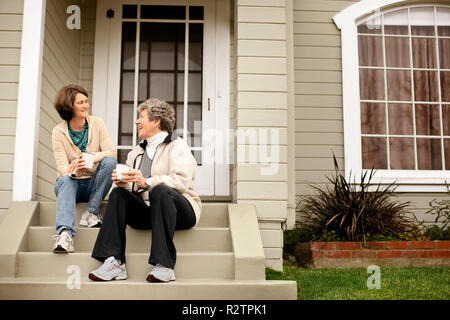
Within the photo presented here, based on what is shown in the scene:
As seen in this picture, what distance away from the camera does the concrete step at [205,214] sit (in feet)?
12.6

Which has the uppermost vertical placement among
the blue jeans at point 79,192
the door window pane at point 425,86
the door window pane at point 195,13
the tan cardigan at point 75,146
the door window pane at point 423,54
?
the door window pane at point 195,13

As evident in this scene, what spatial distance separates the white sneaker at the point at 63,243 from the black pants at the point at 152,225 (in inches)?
12.1

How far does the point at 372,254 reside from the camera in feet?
14.2

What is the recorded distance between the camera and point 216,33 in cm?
521

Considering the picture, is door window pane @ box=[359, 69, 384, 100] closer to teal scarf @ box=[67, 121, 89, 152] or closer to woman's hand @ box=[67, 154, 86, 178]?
teal scarf @ box=[67, 121, 89, 152]

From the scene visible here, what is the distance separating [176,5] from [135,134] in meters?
1.36

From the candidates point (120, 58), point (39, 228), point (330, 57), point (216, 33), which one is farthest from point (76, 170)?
point (330, 57)

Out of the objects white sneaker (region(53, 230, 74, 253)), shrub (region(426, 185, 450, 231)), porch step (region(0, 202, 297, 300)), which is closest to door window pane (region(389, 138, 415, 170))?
shrub (region(426, 185, 450, 231))

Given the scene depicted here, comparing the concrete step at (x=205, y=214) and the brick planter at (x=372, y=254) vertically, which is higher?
the concrete step at (x=205, y=214)

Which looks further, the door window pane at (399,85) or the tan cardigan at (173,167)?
the door window pane at (399,85)

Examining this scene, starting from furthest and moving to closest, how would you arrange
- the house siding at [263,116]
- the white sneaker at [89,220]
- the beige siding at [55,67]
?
the beige siding at [55,67] → the house siding at [263,116] → the white sneaker at [89,220]

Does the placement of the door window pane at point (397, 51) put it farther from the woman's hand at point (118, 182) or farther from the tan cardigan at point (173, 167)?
the woman's hand at point (118, 182)

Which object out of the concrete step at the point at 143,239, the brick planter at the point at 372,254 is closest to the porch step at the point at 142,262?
the concrete step at the point at 143,239
